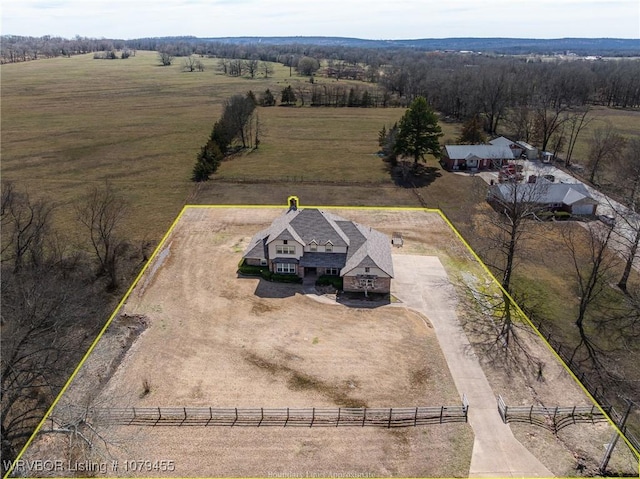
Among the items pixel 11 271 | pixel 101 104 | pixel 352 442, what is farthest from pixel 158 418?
pixel 101 104

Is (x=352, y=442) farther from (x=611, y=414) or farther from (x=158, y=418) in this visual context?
(x=611, y=414)

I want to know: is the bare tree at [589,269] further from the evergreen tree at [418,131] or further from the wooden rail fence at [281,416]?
the evergreen tree at [418,131]

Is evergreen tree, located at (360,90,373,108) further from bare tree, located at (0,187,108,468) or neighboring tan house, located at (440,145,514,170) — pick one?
bare tree, located at (0,187,108,468)

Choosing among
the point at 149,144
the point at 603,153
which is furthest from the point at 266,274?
the point at 149,144

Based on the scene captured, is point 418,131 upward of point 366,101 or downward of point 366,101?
downward

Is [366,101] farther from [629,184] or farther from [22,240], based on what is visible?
[22,240]

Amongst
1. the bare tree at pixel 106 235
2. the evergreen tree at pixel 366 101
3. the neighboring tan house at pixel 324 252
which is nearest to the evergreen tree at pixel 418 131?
the neighboring tan house at pixel 324 252
